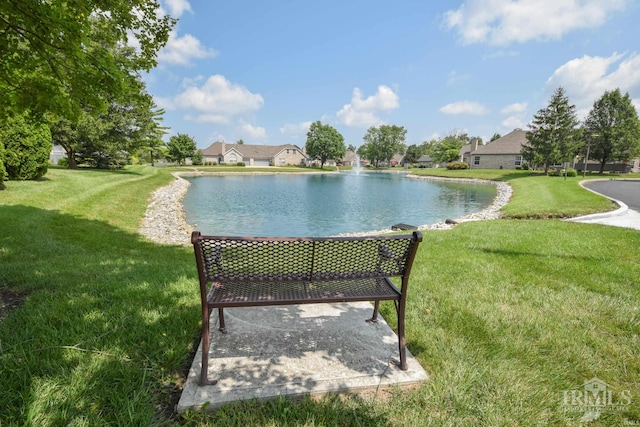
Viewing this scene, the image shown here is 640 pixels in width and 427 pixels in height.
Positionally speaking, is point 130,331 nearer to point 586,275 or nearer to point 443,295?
point 443,295

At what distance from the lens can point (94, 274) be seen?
174 inches

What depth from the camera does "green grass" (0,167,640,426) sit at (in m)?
2.12

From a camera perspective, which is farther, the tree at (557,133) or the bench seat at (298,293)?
the tree at (557,133)

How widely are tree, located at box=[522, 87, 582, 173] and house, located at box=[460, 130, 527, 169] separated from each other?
1857 cm

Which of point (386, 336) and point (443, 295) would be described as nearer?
point (386, 336)

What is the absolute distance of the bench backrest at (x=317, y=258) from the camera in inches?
96.5

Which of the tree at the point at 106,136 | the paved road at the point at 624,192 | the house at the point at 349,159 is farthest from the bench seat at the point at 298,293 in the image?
the house at the point at 349,159

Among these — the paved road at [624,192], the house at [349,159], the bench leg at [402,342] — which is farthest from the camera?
the house at [349,159]

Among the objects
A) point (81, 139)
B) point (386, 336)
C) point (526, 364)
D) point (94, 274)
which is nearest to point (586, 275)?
point (526, 364)

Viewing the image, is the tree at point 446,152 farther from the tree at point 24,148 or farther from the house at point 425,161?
the tree at point 24,148

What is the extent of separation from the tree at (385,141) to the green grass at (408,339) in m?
90.6

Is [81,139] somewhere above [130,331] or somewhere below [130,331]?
above

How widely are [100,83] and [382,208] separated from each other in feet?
57.3

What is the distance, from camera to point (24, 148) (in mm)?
12617
